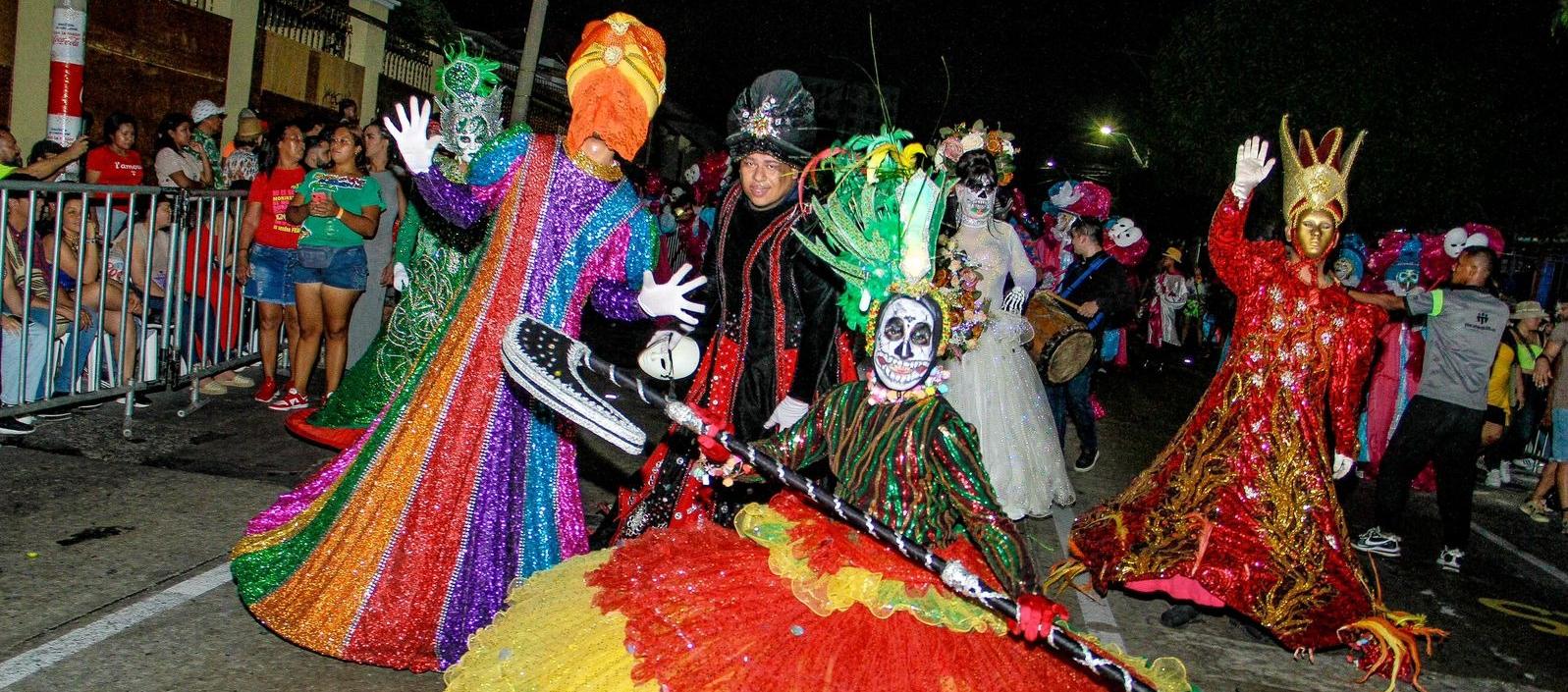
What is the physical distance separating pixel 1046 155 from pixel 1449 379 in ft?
42.2

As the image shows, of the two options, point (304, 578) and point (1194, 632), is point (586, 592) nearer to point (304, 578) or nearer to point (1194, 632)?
point (304, 578)

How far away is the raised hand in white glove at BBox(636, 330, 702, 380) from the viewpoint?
400 centimetres

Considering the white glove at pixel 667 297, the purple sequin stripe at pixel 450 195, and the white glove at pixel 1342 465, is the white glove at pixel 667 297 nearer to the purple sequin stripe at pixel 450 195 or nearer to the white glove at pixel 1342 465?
the purple sequin stripe at pixel 450 195

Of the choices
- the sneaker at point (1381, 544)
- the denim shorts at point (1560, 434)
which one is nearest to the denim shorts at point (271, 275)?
the sneaker at point (1381, 544)

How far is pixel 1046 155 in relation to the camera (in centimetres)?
1967

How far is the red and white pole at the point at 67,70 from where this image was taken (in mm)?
8594

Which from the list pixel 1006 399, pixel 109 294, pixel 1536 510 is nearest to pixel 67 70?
pixel 109 294

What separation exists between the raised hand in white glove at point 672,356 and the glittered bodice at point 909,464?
1.89 feet

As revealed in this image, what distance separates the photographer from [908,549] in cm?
290

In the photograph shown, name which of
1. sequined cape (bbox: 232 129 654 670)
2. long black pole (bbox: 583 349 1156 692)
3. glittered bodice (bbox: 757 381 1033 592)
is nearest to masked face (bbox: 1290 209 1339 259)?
glittered bodice (bbox: 757 381 1033 592)

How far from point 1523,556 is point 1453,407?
1.98 m

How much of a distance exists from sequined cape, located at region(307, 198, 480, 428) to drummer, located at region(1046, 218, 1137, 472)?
4.13 metres

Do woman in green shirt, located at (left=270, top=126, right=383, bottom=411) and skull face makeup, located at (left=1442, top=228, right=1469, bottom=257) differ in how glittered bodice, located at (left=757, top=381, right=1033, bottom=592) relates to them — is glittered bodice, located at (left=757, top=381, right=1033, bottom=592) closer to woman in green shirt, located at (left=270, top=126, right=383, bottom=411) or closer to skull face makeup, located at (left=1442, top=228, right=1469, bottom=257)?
woman in green shirt, located at (left=270, top=126, right=383, bottom=411)

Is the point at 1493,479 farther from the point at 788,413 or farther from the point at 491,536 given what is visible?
the point at 491,536
